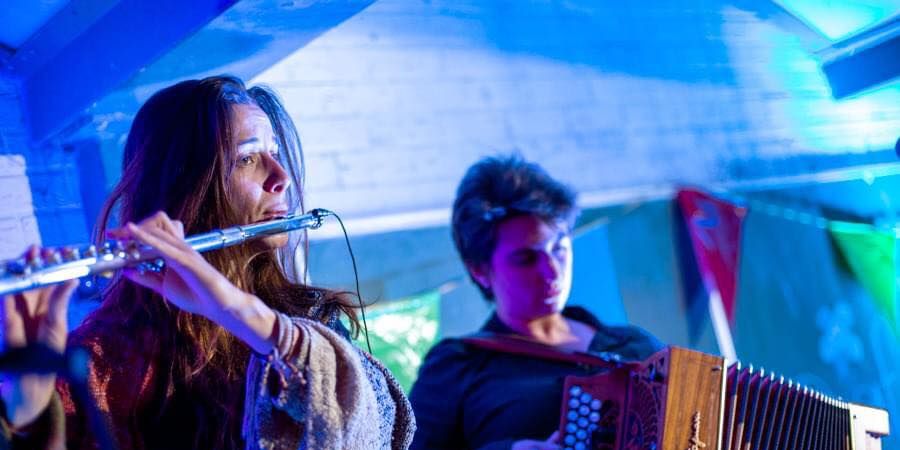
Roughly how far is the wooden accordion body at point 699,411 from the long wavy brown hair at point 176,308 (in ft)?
2.38

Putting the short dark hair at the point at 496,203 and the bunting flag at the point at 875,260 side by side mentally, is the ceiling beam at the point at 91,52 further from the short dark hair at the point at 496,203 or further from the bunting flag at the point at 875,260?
the bunting flag at the point at 875,260

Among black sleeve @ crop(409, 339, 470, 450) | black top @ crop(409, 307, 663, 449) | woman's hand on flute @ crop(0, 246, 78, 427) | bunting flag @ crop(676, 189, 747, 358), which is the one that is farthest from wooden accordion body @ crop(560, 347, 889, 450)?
bunting flag @ crop(676, 189, 747, 358)

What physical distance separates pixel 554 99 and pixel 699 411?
2.42m

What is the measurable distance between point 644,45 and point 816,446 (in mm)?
2719

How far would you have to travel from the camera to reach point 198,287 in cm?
123

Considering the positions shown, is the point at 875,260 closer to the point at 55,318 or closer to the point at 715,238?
the point at 715,238

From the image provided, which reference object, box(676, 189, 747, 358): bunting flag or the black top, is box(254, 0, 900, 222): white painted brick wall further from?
the black top

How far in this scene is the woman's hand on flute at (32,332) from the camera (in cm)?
121

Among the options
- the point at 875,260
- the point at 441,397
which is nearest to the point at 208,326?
the point at 441,397

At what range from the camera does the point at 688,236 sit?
412cm

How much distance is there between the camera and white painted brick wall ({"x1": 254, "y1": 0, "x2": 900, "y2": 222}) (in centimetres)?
341

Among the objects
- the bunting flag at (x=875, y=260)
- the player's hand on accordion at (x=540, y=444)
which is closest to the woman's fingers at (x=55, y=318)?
the player's hand on accordion at (x=540, y=444)

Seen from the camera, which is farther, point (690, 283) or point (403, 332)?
point (690, 283)

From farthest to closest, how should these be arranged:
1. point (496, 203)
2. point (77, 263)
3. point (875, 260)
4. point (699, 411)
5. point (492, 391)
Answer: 1. point (875, 260)
2. point (496, 203)
3. point (492, 391)
4. point (699, 411)
5. point (77, 263)
